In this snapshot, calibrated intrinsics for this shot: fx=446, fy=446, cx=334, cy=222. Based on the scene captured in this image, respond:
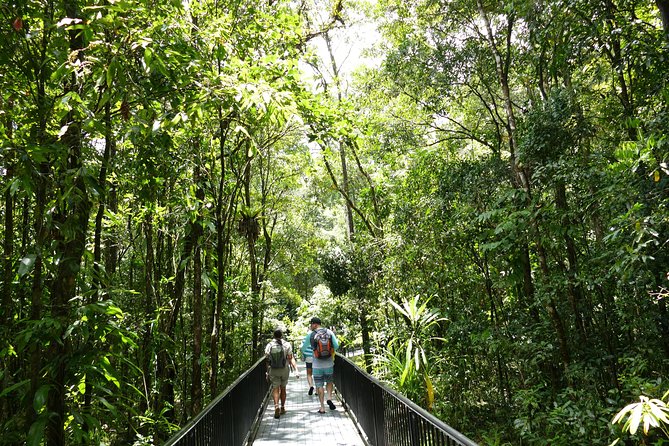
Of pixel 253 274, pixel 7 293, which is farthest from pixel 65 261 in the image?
pixel 253 274

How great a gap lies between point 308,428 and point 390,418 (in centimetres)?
297

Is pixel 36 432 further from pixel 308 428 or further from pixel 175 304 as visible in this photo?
pixel 308 428

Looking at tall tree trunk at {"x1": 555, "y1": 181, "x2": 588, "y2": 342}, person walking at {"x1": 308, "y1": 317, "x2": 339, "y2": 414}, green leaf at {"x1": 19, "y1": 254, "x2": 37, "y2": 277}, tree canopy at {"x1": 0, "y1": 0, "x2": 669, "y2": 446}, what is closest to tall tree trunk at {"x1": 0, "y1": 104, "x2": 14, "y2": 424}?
tree canopy at {"x1": 0, "y1": 0, "x2": 669, "y2": 446}

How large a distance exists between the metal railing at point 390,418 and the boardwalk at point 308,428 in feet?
0.84

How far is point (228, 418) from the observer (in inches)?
188

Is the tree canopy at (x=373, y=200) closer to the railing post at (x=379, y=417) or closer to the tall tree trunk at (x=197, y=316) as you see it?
the tall tree trunk at (x=197, y=316)

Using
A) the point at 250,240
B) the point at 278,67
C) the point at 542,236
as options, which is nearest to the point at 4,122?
the point at 278,67

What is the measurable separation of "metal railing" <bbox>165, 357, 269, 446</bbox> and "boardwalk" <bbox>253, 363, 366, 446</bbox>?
0.32 metres

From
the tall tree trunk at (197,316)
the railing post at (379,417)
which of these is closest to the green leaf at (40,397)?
the tall tree trunk at (197,316)

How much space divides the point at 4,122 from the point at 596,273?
23.5 ft

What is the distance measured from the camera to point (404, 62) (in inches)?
361

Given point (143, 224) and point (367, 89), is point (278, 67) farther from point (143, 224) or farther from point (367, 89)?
point (367, 89)

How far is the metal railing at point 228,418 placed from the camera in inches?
127

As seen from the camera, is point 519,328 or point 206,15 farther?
point 519,328
